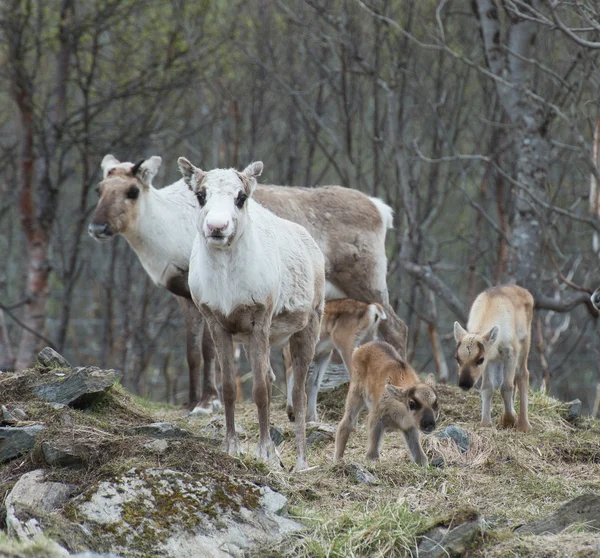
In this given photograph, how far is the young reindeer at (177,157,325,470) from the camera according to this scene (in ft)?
20.7

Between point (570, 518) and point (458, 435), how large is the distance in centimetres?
232

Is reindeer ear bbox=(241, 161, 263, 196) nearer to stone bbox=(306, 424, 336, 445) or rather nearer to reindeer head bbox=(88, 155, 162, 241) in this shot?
stone bbox=(306, 424, 336, 445)

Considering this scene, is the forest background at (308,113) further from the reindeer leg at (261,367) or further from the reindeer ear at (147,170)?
the reindeer leg at (261,367)

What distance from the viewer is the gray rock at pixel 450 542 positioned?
5.00 meters

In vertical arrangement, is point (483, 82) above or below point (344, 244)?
above

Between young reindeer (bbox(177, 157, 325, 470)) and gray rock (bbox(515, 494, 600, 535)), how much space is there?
75.9 inches

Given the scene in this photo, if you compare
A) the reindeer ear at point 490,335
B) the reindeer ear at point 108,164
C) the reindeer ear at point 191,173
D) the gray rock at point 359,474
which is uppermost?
the reindeer ear at point 191,173

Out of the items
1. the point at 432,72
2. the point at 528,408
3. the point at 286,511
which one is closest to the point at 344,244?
the point at 528,408

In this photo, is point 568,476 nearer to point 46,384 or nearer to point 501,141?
point 46,384

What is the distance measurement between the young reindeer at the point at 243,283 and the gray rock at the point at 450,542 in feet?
5.77

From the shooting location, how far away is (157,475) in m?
5.54

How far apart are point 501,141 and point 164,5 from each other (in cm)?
609

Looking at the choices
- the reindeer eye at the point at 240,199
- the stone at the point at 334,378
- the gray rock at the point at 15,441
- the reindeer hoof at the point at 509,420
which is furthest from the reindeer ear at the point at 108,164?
the reindeer hoof at the point at 509,420

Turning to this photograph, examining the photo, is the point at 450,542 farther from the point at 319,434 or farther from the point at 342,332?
the point at 342,332
